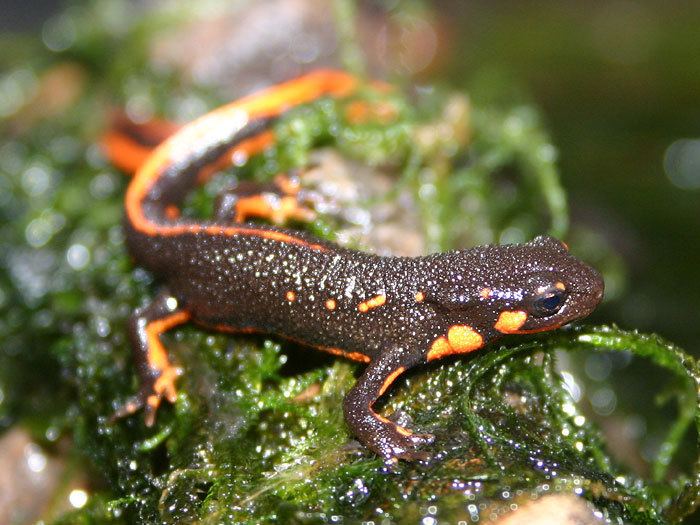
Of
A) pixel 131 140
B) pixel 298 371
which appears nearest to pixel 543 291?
pixel 298 371

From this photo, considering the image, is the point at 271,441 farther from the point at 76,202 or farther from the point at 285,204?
the point at 76,202

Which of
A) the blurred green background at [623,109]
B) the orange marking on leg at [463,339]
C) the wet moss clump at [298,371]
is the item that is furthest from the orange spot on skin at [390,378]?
the blurred green background at [623,109]

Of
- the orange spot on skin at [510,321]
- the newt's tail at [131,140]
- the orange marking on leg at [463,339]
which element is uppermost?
the orange spot on skin at [510,321]

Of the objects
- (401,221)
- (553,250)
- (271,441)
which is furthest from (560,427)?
(401,221)

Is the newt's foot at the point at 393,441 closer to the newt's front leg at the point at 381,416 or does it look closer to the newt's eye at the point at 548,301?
the newt's front leg at the point at 381,416

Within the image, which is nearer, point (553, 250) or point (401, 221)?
point (553, 250)

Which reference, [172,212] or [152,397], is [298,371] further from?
[172,212]
